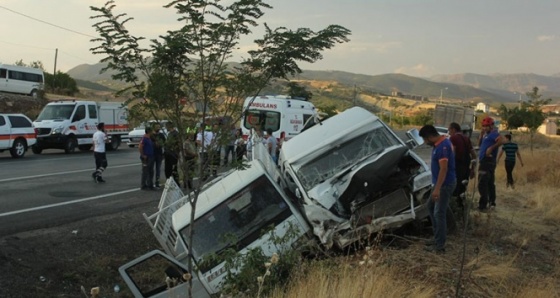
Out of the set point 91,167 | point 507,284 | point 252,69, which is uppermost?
point 252,69

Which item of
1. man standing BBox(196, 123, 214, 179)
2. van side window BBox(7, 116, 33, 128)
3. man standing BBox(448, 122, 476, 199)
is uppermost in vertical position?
man standing BBox(196, 123, 214, 179)

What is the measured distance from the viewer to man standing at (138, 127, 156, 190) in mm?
12750

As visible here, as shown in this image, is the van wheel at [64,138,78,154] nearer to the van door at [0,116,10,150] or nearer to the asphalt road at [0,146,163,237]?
the van door at [0,116,10,150]

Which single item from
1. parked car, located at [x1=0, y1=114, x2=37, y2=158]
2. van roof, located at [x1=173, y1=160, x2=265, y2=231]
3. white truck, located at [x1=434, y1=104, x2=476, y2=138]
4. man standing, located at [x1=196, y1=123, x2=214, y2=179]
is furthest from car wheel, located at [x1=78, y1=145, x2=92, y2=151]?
white truck, located at [x1=434, y1=104, x2=476, y2=138]

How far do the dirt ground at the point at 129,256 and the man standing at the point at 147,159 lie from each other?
2.91m

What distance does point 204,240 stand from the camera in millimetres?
6168

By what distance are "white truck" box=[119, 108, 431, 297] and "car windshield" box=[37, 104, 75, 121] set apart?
Answer: 16740 millimetres

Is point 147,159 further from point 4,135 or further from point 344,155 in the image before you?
point 4,135

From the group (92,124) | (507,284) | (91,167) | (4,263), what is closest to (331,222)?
(507,284)

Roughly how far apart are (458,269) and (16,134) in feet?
60.2

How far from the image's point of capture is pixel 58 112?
23.2m

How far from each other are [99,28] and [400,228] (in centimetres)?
486

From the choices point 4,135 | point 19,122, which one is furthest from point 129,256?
point 19,122

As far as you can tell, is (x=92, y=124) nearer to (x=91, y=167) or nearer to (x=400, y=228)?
(x=91, y=167)
